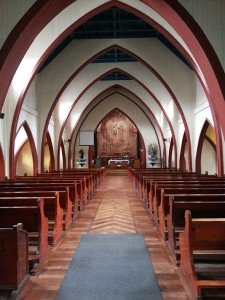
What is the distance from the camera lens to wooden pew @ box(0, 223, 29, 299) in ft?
10.8

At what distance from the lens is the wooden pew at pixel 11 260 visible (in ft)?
10.8

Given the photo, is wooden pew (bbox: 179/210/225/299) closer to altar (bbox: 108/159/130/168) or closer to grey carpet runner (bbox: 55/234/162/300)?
grey carpet runner (bbox: 55/234/162/300)

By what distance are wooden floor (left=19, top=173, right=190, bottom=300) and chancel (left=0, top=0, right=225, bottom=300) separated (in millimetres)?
23

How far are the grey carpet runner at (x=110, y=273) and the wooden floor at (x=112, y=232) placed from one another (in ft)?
0.39

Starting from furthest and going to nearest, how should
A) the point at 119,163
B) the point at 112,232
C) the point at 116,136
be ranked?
the point at 116,136 → the point at 119,163 → the point at 112,232

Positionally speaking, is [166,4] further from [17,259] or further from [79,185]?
[17,259]

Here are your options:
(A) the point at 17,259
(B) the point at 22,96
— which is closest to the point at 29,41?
(B) the point at 22,96

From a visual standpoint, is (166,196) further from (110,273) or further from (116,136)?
(116,136)

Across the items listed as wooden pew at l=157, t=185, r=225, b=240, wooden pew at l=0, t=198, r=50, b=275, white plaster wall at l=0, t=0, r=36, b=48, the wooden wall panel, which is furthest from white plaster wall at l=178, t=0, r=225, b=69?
the wooden wall panel

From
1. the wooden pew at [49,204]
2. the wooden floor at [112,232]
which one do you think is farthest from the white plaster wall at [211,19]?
the wooden pew at [49,204]

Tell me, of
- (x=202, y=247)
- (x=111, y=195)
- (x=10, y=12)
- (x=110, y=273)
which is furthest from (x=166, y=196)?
(x=111, y=195)

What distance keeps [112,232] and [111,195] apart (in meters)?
5.97

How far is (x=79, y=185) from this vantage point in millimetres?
8961

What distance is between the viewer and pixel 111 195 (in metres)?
12.3
